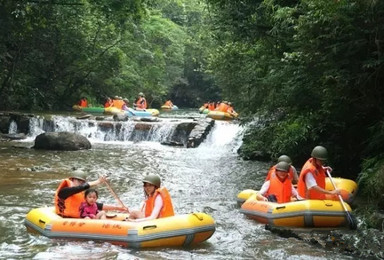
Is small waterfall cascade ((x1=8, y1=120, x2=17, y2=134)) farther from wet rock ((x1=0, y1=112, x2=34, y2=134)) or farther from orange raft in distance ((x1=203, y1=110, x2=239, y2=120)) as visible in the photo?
orange raft in distance ((x1=203, y1=110, x2=239, y2=120))

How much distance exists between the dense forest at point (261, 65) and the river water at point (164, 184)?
5.75ft

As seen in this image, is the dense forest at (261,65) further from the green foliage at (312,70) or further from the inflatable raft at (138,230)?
the inflatable raft at (138,230)

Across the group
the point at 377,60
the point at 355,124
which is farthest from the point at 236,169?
the point at 377,60

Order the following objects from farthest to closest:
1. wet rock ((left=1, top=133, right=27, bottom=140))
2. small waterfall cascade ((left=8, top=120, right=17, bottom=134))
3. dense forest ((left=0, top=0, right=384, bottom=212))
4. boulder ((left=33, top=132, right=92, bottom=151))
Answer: small waterfall cascade ((left=8, top=120, right=17, bottom=134)), wet rock ((left=1, top=133, right=27, bottom=140)), boulder ((left=33, top=132, right=92, bottom=151)), dense forest ((left=0, top=0, right=384, bottom=212))

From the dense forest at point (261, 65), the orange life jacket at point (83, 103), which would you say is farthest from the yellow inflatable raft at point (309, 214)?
the orange life jacket at point (83, 103)

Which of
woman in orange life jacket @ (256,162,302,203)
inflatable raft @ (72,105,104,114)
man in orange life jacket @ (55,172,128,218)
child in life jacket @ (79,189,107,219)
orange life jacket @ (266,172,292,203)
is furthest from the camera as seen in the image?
inflatable raft @ (72,105,104,114)

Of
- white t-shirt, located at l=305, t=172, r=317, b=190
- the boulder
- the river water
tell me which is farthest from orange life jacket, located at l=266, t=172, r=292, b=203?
the boulder

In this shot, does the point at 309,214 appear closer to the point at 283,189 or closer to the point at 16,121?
the point at 283,189

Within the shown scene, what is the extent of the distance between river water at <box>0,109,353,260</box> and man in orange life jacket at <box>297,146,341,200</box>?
974mm

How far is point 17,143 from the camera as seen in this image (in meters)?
18.4

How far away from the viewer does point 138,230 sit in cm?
679

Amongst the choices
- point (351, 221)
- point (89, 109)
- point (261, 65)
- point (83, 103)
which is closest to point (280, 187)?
point (351, 221)

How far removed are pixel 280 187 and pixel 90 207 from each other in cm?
303

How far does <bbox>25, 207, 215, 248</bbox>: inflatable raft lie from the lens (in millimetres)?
6773
